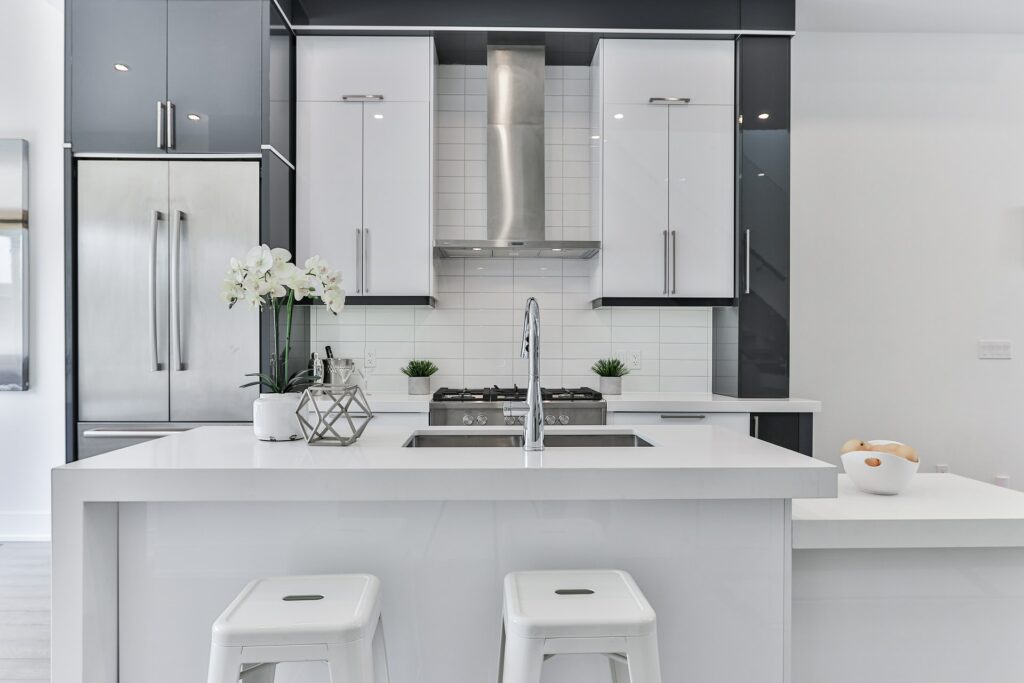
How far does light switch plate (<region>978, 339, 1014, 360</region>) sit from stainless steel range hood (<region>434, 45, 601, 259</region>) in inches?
100

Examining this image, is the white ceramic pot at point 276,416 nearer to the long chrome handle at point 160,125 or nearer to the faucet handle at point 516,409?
the faucet handle at point 516,409

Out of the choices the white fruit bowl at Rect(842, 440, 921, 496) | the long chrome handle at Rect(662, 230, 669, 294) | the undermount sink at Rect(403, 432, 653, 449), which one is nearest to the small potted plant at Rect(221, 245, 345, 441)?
the undermount sink at Rect(403, 432, 653, 449)

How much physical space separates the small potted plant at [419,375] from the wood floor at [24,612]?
1.88 meters

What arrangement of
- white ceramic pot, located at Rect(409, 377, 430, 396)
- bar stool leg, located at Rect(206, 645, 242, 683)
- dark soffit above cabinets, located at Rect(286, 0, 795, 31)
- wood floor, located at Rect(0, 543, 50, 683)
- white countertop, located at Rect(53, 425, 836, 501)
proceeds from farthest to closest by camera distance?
white ceramic pot, located at Rect(409, 377, 430, 396)
dark soffit above cabinets, located at Rect(286, 0, 795, 31)
wood floor, located at Rect(0, 543, 50, 683)
white countertop, located at Rect(53, 425, 836, 501)
bar stool leg, located at Rect(206, 645, 242, 683)

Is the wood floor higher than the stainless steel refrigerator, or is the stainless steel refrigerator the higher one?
the stainless steel refrigerator

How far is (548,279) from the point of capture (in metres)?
3.67

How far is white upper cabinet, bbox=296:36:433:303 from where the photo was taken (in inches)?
127

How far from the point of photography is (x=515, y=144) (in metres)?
3.34

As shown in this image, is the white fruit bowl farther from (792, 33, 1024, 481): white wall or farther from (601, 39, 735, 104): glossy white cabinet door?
(601, 39, 735, 104): glossy white cabinet door

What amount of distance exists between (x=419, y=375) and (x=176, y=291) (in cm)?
130

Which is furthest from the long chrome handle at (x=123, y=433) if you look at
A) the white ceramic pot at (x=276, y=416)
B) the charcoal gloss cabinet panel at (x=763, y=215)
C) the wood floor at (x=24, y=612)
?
the charcoal gloss cabinet panel at (x=763, y=215)

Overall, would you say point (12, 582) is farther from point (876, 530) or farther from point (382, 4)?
point (876, 530)

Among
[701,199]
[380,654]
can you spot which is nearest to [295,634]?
[380,654]

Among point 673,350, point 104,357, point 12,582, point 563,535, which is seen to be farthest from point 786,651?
point 12,582
